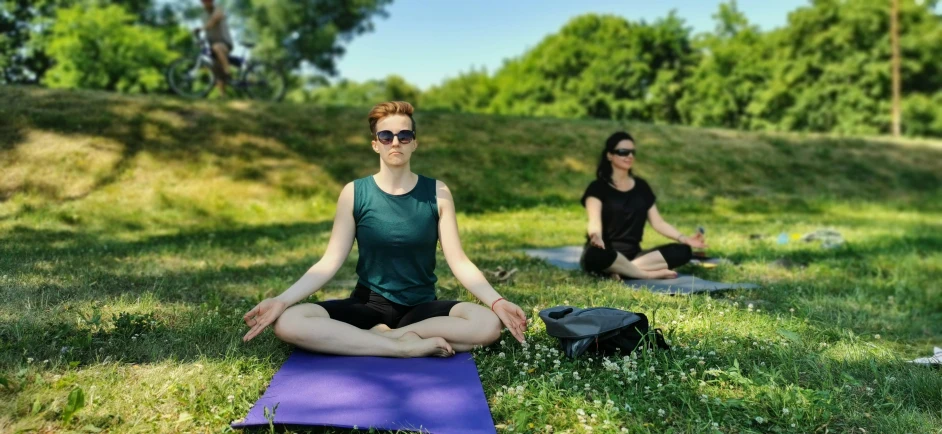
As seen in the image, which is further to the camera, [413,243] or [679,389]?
[413,243]

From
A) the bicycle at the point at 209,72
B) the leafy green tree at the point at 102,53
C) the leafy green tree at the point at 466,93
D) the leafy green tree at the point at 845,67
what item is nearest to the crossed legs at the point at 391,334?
the bicycle at the point at 209,72

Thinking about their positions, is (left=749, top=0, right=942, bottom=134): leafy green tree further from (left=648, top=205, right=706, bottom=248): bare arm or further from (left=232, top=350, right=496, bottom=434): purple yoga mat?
(left=232, top=350, right=496, bottom=434): purple yoga mat

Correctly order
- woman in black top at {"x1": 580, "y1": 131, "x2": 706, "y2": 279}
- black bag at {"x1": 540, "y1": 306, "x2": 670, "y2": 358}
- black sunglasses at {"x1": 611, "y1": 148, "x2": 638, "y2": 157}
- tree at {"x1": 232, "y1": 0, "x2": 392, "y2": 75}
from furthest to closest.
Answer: tree at {"x1": 232, "y1": 0, "x2": 392, "y2": 75}
black sunglasses at {"x1": 611, "y1": 148, "x2": 638, "y2": 157}
woman in black top at {"x1": 580, "y1": 131, "x2": 706, "y2": 279}
black bag at {"x1": 540, "y1": 306, "x2": 670, "y2": 358}

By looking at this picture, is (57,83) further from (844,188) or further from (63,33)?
(844,188)

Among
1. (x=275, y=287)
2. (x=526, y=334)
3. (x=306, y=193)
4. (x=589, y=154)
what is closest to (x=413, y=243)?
(x=526, y=334)

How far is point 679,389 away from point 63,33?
4042cm

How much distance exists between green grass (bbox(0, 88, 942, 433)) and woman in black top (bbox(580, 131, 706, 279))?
400mm

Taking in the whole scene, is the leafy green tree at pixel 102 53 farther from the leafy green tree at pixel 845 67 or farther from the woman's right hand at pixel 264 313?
the woman's right hand at pixel 264 313

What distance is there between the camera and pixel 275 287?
6070mm

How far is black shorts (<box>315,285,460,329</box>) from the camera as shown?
426cm

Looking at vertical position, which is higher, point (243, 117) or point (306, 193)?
point (243, 117)

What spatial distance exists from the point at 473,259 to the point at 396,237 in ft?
12.0

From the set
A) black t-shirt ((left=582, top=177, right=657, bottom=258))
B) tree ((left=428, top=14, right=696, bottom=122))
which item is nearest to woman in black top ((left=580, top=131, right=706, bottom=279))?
black t-shirt ((left=582, top=177, right=657, bottom=258))

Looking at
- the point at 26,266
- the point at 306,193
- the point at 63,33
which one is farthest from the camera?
the point at 63,33
